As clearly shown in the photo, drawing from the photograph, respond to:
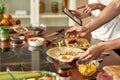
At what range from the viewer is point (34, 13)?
12.9 ft

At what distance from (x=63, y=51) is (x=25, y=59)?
28 centimetres

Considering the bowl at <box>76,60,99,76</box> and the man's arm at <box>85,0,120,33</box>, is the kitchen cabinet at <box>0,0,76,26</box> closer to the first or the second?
the man's arm at <box>85,0,120,33</box>

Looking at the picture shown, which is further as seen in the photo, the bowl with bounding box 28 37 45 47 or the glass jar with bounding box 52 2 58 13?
the glass jar with bounding box 52 2 58 13

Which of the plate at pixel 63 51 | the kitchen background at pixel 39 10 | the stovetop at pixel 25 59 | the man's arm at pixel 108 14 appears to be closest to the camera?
the stovetop at pixel 25 59

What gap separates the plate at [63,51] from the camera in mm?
1960

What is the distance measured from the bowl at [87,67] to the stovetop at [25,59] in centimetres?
16

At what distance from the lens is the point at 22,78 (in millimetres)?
1549

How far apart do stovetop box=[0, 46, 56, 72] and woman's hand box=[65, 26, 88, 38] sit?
270 mm

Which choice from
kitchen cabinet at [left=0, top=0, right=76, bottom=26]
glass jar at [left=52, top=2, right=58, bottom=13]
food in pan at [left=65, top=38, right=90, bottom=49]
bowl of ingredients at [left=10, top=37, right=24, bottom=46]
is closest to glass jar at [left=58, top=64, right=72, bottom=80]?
food in pan at [left=65, top=38, right=90, bottom=49]

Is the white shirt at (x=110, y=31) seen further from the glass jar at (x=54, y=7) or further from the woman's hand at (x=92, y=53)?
the glass jar at (x=54, y=7)

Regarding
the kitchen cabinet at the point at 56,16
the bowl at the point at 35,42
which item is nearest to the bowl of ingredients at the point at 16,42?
the bowl at the point at 35,42

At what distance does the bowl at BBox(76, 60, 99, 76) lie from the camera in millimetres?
1656

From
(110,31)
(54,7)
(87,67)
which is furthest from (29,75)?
(54,7)

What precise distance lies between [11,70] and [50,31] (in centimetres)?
93
